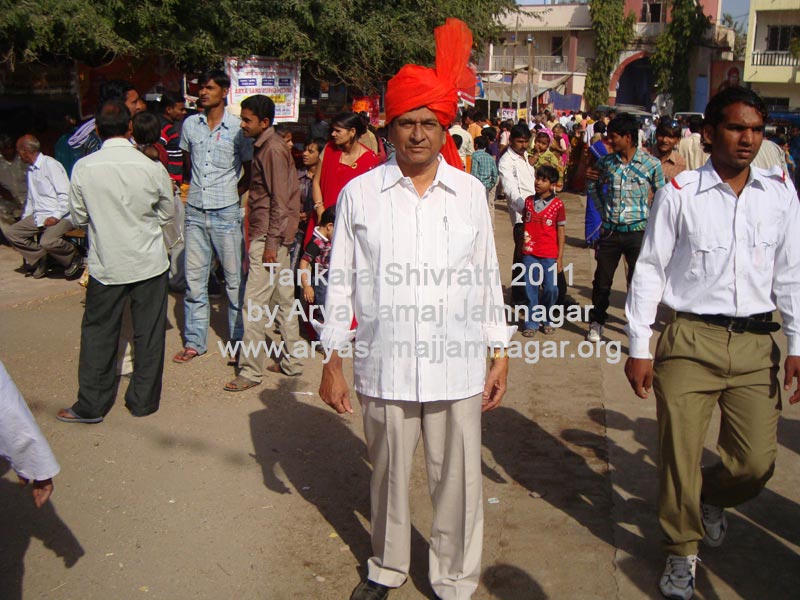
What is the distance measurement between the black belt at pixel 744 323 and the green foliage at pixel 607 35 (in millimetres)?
48517

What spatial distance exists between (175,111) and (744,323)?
24.7ft

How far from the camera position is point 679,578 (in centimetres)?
346

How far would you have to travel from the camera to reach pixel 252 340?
19.6 feet

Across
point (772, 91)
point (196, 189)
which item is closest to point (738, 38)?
point (772, 91)

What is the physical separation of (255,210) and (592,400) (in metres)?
2.78

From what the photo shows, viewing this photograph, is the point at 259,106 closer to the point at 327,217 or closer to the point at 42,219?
the point at 327,217

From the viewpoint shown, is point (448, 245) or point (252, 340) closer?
point (448, 245)

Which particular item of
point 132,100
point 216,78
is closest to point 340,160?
point 216,78

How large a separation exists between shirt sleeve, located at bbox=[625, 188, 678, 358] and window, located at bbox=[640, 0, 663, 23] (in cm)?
5047

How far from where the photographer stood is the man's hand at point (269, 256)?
573cm

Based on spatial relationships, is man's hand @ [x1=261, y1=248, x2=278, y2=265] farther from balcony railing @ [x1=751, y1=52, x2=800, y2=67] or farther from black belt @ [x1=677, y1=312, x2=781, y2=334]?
balcony railing @ [x1=751, y1=52, x2=800, y2=67]

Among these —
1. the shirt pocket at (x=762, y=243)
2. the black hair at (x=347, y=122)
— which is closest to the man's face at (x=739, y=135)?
the shirt pocket at (x=762, y=243)

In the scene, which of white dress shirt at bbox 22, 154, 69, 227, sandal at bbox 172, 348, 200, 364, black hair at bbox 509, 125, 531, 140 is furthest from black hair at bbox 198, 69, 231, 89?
white dress shirt at bbox 22, 154, 69, 227

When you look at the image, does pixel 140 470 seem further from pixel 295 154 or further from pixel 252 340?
pixel 295 154
